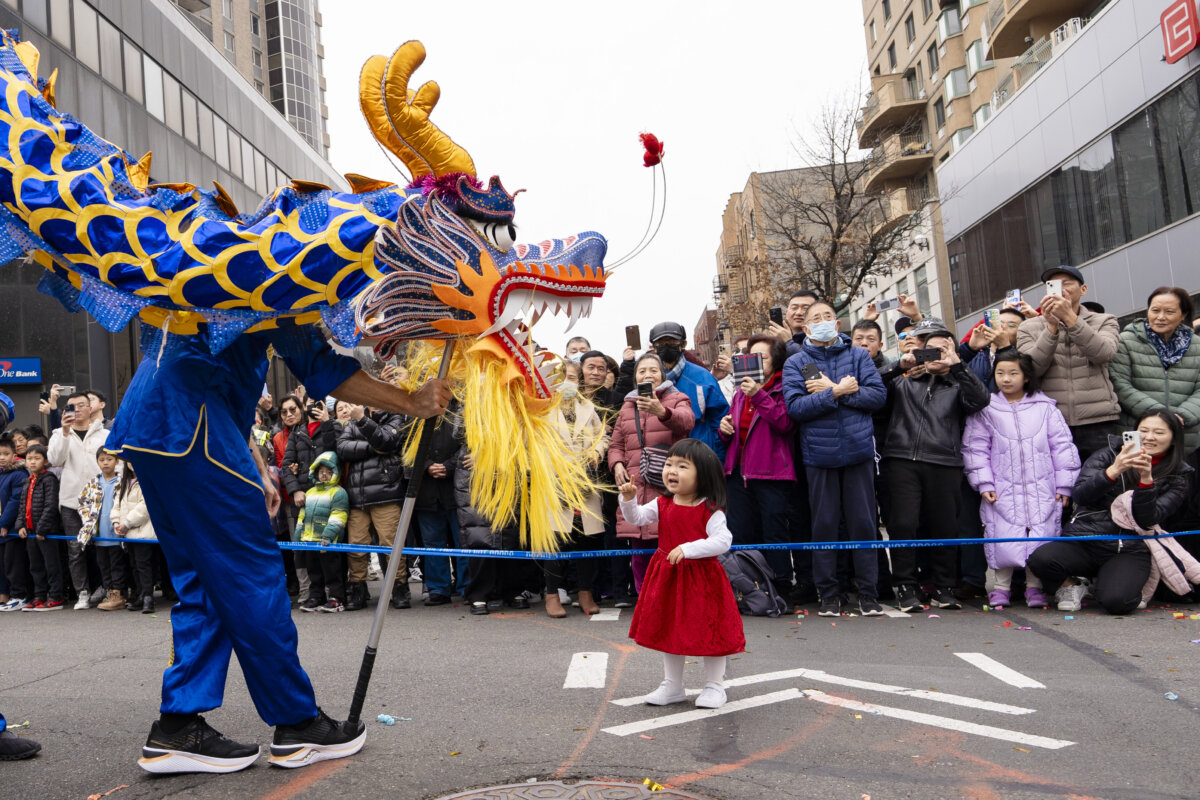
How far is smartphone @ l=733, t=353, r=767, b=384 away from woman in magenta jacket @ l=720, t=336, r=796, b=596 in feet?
0.23

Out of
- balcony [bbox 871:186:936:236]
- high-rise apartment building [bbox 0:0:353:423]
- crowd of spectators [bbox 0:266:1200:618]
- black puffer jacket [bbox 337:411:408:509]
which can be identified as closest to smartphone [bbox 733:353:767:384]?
crowd of spectators [bbox 0:266:1200:618]

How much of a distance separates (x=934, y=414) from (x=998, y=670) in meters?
2.48

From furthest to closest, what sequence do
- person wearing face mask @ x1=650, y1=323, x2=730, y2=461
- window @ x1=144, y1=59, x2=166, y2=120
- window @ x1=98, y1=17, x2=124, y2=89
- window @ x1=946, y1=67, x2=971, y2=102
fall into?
window @ x1=946, y1=67, x2=971, y2=102
window @ x1=144, y1=59, x2=166, y2=120
window @ x1=98, y1=17, x2=124, y2=89
person wearing face mask @ x1=650, y1=323, x2=730, y2=461

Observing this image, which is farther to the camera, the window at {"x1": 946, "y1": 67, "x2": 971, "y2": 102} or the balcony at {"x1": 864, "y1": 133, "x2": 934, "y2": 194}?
the balcony at {"x1": 864, "y1": 133, "x2": 934, "y2": 194}

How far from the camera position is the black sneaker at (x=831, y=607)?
6664 mm

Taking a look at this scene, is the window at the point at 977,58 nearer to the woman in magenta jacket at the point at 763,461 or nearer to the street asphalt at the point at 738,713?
the woman in magenta jacket at the point at 763,461

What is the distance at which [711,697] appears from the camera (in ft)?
13.8

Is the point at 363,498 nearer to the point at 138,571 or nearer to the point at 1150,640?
the point at 138,571

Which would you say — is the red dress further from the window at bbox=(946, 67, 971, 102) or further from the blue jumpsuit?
the window at bbox=(946, 67, 971, 102)

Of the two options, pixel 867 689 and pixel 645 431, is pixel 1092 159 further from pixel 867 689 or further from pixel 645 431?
pixel 867 689

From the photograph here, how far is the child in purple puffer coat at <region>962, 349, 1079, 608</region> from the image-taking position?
6719 millimetres

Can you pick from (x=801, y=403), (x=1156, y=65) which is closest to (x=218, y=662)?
(x=801, y=403)

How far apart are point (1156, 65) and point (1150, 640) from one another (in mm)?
13779

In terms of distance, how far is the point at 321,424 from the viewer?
856cm
